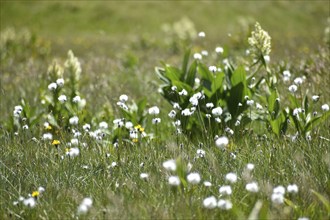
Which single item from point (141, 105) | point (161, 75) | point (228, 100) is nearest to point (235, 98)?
point (228, 100)

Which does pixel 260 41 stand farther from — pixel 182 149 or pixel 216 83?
pixel 182 149

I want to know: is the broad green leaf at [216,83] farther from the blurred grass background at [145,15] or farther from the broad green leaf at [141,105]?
the blurred grass background at [145,15]

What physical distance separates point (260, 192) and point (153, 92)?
4.54 m

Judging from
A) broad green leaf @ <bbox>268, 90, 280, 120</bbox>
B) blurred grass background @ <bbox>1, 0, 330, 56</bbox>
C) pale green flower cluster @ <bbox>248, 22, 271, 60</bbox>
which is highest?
pale green flower cluster @ <bbox>248, 22, 271, 60</bbox>

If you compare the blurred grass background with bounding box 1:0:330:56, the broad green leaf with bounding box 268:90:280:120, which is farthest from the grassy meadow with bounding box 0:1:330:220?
the blurred grass background with bounding box 1:0:330:56

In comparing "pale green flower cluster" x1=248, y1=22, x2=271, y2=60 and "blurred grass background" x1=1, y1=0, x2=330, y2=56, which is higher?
"pale green flower cluster" x1=248, y1=22, x2=271, y2=60

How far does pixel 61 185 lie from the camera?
3.04 m

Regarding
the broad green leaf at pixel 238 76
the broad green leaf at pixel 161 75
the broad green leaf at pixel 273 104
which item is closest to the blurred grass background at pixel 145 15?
the broad green leaf at pixel 161 75

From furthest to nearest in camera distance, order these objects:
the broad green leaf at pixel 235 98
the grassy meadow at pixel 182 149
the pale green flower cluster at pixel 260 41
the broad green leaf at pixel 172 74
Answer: the broad green leaf at pixel 172 74
the pale green flower cluster at pixel 260 41
the broad green leaf at pixel 235 98
the grassy meadow at pixel 182 149

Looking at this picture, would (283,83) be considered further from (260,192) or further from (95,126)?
(260,192)

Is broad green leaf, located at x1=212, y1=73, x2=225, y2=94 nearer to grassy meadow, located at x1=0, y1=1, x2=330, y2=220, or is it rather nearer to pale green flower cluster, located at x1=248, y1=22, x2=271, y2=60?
grassy meadow, located at x1=0, y1=1, x2=330, y2=220

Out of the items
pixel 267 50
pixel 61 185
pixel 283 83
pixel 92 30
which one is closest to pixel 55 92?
pixel 61 185

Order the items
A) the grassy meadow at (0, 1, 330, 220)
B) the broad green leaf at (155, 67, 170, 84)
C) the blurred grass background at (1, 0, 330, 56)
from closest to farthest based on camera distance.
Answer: the grassy meadow at (0, 1, 330, 220) → the broad green leaf at (155, 67, 170, 84) → the blurred grass background at (1, 0, 330, 56)

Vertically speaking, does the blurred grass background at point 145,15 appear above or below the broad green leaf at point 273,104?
below
